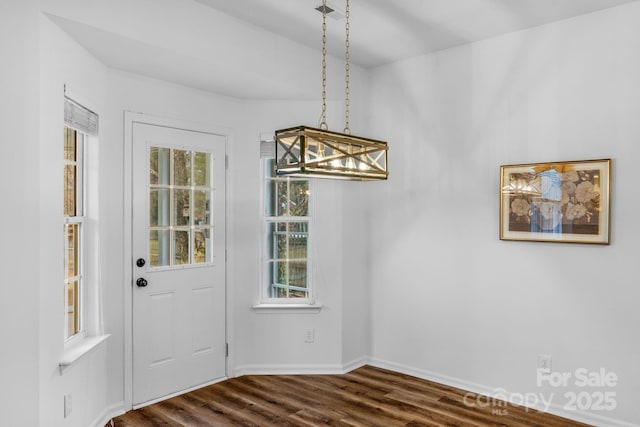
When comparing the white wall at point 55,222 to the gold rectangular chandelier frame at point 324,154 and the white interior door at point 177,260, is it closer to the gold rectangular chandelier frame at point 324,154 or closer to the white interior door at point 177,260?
the white interior door at point 177,260

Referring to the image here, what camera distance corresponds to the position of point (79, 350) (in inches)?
111

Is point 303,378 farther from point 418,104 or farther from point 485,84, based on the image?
point 485,84

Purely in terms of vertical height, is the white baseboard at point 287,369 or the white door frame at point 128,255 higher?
the white door frame at point 128,255

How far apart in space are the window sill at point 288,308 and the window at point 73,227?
155 cm

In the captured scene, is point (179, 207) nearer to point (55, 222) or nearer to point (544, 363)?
point (55, 222)

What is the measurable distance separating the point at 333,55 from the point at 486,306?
2555mm

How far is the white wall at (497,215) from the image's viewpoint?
3143 mm

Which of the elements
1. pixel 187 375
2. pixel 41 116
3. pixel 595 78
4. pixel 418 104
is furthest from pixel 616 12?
pixel 187 375

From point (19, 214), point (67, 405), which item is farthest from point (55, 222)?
point (67, 405)

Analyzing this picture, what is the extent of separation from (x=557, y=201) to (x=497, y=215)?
46 centimetres

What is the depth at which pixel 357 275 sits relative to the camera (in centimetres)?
445

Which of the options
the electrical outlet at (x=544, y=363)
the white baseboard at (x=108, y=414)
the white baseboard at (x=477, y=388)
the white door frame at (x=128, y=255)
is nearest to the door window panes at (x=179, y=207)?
the white door frame at (x=128, y=255)

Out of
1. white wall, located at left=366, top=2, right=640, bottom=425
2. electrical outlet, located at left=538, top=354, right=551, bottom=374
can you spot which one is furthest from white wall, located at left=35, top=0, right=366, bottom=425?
electrical outlet, located at left=538, top=354, right=551, bottom=374

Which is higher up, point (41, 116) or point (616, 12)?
point (616, 12)
